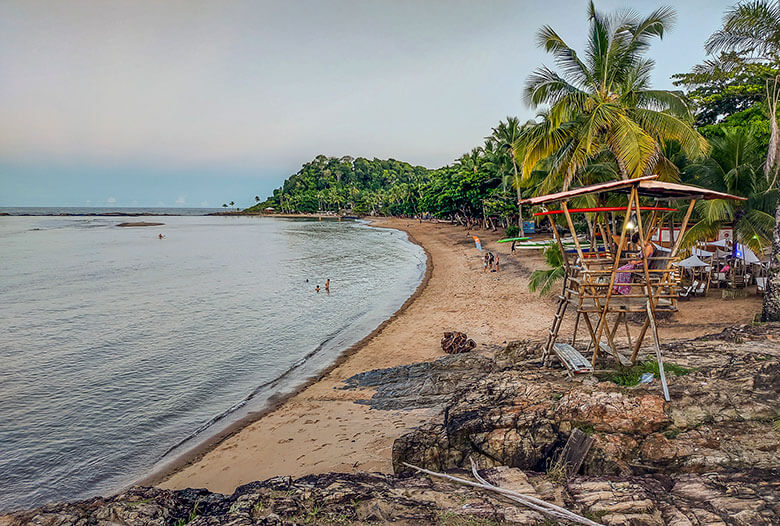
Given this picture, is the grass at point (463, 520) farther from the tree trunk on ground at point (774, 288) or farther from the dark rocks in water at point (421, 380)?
the tree trunk on ground at point (774, 288)

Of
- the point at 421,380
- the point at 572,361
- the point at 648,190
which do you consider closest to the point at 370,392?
the point at 421,380

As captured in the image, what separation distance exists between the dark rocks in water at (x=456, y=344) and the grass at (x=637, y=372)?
6364mm

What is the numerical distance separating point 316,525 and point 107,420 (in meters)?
9.73

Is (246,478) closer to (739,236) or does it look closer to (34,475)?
(34,475)

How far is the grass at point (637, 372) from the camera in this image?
24.1ft

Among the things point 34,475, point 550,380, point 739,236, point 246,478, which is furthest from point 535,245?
point 34,475

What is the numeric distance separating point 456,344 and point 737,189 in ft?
40.9

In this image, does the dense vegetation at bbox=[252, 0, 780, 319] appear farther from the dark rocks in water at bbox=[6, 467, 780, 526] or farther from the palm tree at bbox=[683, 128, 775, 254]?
the dark rocks in water at bbox=[6, 467, 780, 526]

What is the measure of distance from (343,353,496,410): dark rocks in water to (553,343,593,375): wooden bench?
2.80 metres

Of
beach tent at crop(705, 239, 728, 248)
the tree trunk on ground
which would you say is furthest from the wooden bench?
beach tent at crop(705, 239, 728, 248)

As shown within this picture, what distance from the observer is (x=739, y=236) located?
16078 millimetres

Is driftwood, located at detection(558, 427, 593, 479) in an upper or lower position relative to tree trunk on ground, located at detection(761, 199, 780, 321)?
lower

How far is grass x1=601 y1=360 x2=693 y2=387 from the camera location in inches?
289

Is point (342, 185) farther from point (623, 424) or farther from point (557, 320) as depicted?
point (623, 424)
